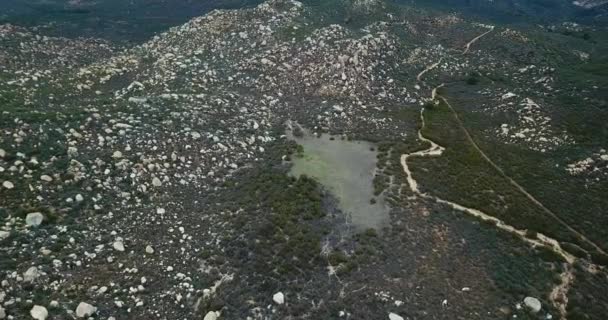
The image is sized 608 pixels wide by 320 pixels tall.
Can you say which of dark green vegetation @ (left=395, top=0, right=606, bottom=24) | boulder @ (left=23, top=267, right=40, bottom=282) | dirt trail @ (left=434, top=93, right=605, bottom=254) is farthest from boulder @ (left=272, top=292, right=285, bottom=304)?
dark green vegetation @ (left=395, top=0, right=606, bottom=24)

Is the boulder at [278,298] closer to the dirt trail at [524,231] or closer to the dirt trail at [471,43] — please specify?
the dirt trail at [524,231]

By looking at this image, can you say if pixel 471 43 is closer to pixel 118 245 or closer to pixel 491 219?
pixel 491 219

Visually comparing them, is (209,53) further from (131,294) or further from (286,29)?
(131,294)

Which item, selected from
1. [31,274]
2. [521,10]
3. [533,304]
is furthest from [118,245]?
[521,10]

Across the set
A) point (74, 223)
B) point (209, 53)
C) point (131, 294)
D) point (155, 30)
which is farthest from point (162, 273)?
point (155, 30)

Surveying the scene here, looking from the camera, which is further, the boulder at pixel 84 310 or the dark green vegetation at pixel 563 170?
the dark green vegetation at pixel 563 170

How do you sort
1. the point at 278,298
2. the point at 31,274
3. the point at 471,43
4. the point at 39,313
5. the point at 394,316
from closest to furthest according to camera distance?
the point at 39,313 → the point at 31,274 → the point at 394,316 → the point at 278,298 → the point at 471,43

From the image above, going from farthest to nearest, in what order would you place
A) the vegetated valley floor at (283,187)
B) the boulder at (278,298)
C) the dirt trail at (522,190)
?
the dirt trail at (522,190) → the vegetated valley floor at (283,187) → the boulder at (278,298)

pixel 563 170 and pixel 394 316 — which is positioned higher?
pixel 563 170

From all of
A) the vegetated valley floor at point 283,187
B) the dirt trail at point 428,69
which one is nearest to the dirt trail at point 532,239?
the vegetated valley floor at point 283,187
